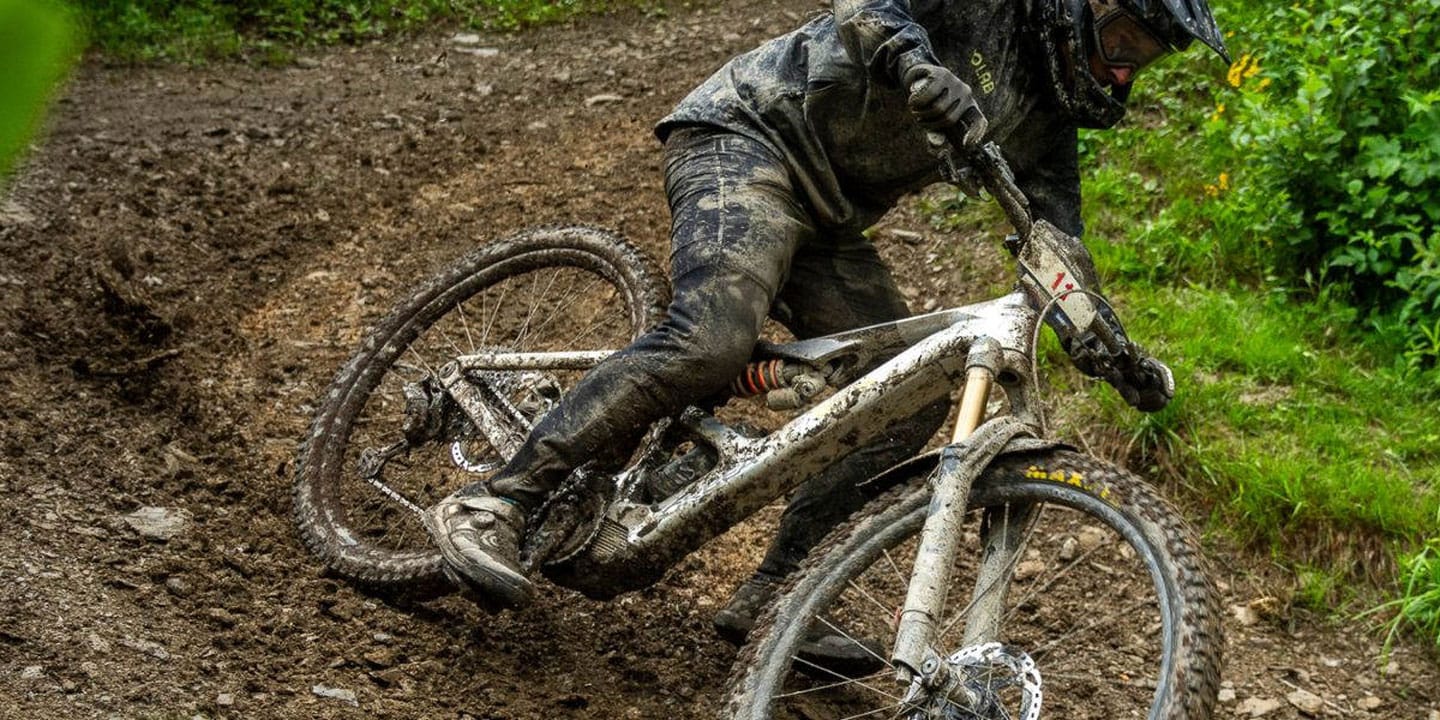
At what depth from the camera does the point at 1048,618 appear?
198 inches

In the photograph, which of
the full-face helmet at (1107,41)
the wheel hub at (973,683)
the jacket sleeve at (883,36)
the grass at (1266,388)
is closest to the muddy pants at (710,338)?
the jacket sleeve at (883,36)

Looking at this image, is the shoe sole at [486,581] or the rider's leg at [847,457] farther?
the rider's leg at [847,457]

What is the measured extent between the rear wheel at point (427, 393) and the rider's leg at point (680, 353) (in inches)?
17.2

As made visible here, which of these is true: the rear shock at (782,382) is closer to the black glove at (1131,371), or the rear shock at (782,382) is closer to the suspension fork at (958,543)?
the suspension fork at (958,543)

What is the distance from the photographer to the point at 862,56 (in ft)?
12.2

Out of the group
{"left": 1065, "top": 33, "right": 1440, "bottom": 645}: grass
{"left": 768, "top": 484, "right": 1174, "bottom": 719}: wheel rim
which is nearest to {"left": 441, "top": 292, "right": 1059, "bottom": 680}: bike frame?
{"left": 768, "top": 484, "right": 1174, "bottom": 719}: wheel rim

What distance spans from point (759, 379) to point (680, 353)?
0.30m

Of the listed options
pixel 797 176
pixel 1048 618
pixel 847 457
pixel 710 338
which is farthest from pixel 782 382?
pixel 1048 618

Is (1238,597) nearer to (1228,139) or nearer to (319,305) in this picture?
(1228,139)

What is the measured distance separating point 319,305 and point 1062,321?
4070mm

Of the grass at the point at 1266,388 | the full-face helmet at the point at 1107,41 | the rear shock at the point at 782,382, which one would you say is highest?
the full-face helmet at the point at 1107,41

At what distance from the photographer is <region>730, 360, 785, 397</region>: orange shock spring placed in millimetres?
4086

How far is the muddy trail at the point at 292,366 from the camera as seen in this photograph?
423cm

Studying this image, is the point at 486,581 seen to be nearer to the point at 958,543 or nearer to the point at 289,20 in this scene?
the point at 958,543
